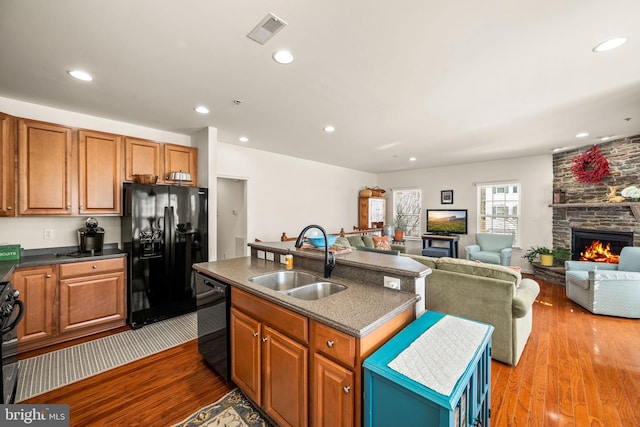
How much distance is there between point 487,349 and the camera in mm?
1500

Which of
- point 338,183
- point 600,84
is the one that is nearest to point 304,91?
point 600,84

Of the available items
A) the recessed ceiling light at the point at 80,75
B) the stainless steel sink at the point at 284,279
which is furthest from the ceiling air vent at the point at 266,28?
the stainless steel sink at the point at 284,279

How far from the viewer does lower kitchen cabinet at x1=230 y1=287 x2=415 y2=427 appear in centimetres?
127

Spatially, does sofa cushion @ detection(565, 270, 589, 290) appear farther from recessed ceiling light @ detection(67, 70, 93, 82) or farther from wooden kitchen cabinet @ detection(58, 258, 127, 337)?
recessed ceiling light @ detection(67, 70, 93, 82)

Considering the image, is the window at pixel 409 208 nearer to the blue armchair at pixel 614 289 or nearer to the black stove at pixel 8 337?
the blue armchair at pixel 614 289

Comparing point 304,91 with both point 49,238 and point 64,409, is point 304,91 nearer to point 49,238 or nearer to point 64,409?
point 64,409

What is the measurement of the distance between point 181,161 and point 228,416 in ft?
10.6

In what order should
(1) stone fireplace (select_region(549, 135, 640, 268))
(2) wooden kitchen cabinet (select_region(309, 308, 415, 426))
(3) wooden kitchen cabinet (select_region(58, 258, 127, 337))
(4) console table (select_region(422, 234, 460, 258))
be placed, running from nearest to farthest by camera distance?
(2) wooden kitchen cabinet (select_region(309, 308, 415, 426)) → (3) wooden kitchen cabinet (select_region(58, 258, 127, 337)) → (1) stone fireplace (select_region(549, 135, 640, 268)) → (4) console table (select_region(422, 234, 460, 258))

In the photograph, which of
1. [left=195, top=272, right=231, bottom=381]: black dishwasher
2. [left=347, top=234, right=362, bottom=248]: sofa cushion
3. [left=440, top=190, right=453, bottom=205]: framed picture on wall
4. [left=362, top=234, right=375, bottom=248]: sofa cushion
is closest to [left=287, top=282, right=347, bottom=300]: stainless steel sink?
[left=195, top=272, right=231, bottom=381]: black dishwasher

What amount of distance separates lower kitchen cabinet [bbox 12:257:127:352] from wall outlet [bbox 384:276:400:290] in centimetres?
313

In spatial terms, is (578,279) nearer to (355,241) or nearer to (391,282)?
(355,241)

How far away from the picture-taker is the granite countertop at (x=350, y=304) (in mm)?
1271

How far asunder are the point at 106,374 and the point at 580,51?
15.2 ft

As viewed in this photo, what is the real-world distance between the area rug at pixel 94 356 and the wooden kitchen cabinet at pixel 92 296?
209 millimetres
